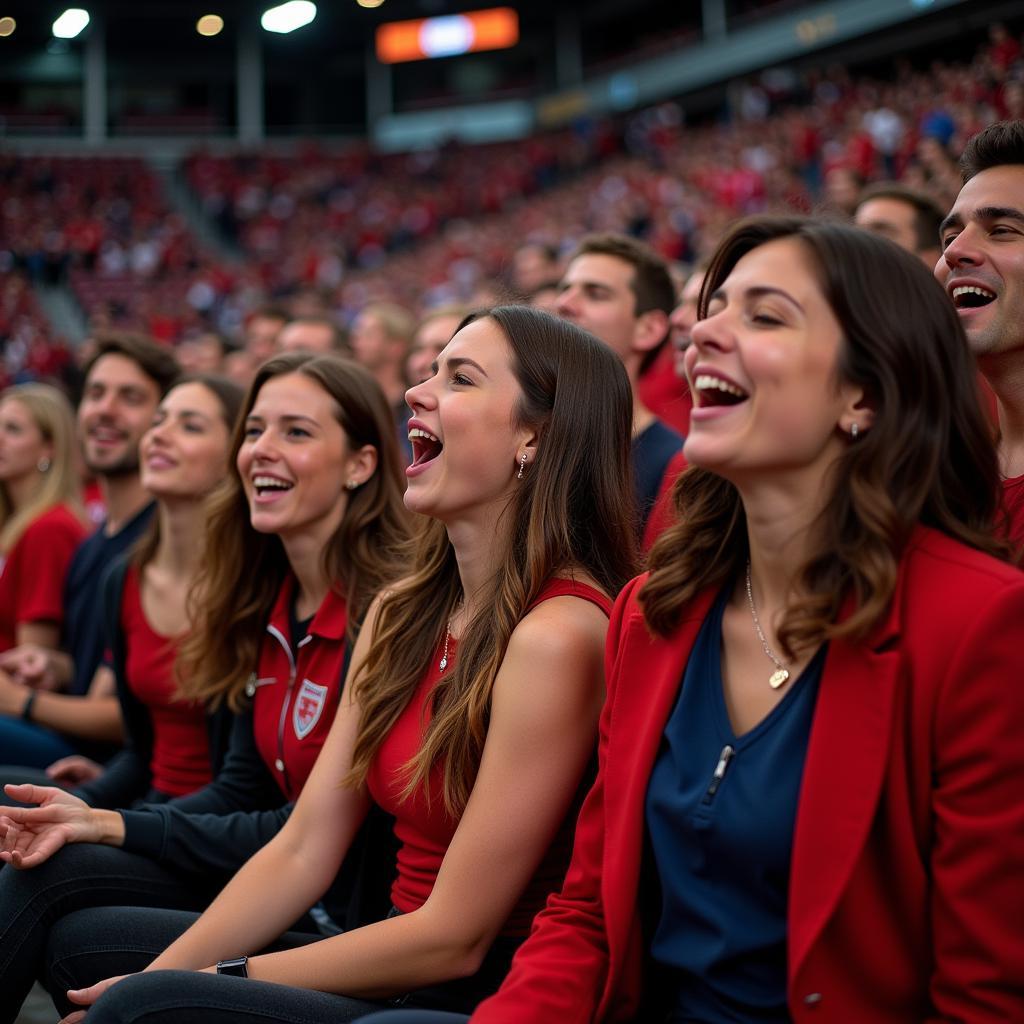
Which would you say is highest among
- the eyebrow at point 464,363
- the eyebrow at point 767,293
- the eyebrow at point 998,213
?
the eyebrow at point 998,213

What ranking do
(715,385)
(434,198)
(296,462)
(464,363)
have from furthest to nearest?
(434,198) < (296,462) < (464,363) < (715,385)

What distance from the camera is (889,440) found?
1574mm

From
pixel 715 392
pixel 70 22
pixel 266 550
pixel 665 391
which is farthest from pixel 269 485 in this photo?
pixel 70 22

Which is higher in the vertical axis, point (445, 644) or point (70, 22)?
point (70, 22)

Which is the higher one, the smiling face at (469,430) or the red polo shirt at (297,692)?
the smiling face at (469,430)

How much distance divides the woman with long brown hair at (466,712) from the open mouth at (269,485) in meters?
0.58

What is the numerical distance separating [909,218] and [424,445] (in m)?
2.41

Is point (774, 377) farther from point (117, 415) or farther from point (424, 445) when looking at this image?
point (117, 415)

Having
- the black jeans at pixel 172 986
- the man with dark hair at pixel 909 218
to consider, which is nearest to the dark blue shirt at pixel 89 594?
the black jeans at pixel 172 986

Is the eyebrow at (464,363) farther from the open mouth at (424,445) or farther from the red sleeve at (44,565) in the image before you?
the red sleeve at (44,565)

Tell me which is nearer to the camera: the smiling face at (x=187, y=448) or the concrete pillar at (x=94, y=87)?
the smiling face at (x=187, y=448)

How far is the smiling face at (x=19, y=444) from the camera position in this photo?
5.02m

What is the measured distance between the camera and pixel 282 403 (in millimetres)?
Result: 3016

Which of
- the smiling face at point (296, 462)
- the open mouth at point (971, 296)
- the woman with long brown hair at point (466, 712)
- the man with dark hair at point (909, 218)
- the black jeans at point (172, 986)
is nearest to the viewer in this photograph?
the black jeans at point (172, 986)
